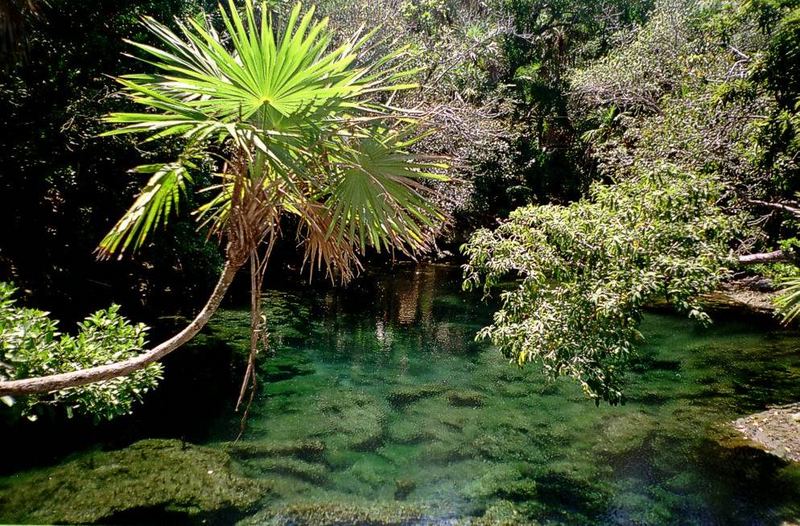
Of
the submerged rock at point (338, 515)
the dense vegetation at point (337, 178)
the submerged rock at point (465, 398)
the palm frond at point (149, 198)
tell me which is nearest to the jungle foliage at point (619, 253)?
the dense vegetation at point (337, 178)

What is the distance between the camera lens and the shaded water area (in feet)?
18.7

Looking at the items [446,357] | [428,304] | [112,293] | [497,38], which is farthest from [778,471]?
[497,38]

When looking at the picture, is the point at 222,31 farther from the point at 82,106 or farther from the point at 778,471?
the point at 778,471

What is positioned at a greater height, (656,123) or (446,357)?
(656,123)

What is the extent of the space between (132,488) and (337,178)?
4580 mm

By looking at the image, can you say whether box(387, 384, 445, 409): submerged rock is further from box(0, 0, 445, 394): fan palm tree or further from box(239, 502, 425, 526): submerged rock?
box(0, 0, 445, 394): fan palm tree

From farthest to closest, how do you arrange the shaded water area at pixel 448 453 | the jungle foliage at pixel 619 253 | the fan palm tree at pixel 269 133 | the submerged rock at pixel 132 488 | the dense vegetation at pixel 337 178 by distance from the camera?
the shaded water area at pixel 448 453, the jungle foliage at pixel 619 253, the submerged rock at pixel 132 488, the dense vegetation at pixel 337 178, the fan palm tree at pixel 269 133

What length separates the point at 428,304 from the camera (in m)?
15.4

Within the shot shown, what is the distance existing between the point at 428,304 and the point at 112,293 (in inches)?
323

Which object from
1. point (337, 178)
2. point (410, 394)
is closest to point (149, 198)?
point (337, 178)

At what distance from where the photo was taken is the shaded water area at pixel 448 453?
5.71 metres

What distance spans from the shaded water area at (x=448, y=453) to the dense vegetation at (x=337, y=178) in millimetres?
1351

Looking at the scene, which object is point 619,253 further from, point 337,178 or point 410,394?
point 410,394

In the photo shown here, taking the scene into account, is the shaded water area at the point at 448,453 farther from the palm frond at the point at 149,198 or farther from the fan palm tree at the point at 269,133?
the palm frond at the point at 149,198
